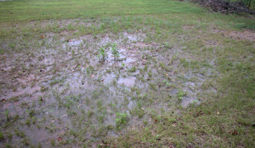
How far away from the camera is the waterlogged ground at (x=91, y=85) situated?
311 cm

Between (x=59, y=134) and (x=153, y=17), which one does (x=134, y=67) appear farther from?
(x=153, y=17)

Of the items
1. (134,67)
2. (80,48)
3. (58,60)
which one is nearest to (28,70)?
(58,60)

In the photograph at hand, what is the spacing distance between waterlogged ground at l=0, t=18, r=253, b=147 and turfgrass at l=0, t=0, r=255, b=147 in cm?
2

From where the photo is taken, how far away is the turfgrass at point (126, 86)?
3006mm

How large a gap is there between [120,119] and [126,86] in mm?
1129

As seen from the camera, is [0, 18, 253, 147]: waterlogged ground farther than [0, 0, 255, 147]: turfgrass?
Yes

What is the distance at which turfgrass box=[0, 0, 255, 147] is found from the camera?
301cm

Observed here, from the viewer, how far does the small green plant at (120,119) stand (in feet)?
10.5

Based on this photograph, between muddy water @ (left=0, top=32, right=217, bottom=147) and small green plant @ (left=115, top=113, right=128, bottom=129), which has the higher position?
muddy water @ (left=0, top=32, right=217, bottom=147)

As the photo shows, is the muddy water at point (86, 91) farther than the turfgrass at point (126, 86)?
Yes

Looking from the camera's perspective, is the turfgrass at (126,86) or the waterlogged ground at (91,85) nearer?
the turfgrass at (126,86)

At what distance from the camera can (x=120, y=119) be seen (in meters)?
3.25

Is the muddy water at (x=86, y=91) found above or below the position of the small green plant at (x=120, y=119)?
above

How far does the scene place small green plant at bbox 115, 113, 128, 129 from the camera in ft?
10.5
